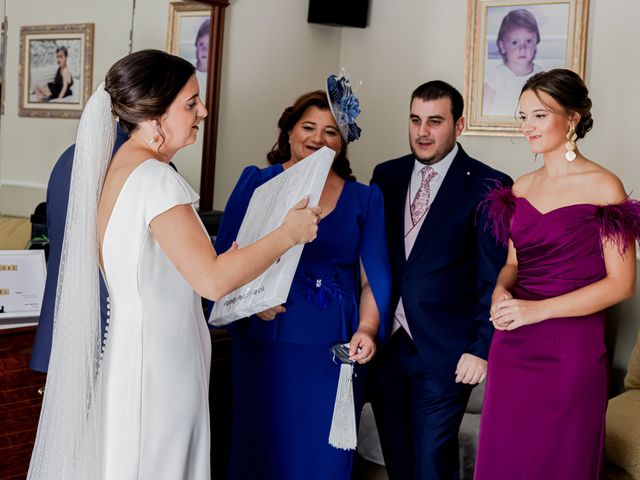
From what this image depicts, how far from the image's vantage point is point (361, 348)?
267 cm

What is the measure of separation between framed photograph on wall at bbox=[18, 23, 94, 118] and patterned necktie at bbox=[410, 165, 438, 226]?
148 cm

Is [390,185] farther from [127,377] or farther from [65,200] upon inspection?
[127,377]

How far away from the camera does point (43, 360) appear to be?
112 inches

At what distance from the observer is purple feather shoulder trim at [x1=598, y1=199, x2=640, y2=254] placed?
2.38m

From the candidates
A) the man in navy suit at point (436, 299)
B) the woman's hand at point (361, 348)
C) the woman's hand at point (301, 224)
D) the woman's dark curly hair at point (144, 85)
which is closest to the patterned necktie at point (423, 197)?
the man in navy suit at point (436, 299)

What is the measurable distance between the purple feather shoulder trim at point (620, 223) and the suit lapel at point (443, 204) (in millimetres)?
560

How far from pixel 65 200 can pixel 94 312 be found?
0.66 m

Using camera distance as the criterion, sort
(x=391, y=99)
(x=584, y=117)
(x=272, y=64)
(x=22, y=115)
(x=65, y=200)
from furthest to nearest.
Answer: (x=391, y=99)
(x=272, y=64)
(x=22, y=115)
(x=65, y=200)
(x=584, y=117)

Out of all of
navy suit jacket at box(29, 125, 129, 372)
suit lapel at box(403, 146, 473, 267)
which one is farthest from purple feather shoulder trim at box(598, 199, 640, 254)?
navy suit jacket at box(29, 125, 129, 372)

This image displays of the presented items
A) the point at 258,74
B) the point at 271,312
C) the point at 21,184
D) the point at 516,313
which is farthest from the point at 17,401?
the point at 258,74

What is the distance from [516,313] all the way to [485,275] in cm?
33

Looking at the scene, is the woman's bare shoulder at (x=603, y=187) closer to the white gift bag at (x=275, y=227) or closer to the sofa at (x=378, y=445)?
the white gift bag at (x=275, y=227)

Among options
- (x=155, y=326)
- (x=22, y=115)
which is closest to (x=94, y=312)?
(x=155, y=326)

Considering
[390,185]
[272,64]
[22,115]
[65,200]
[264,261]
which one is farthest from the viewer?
[272,64]
